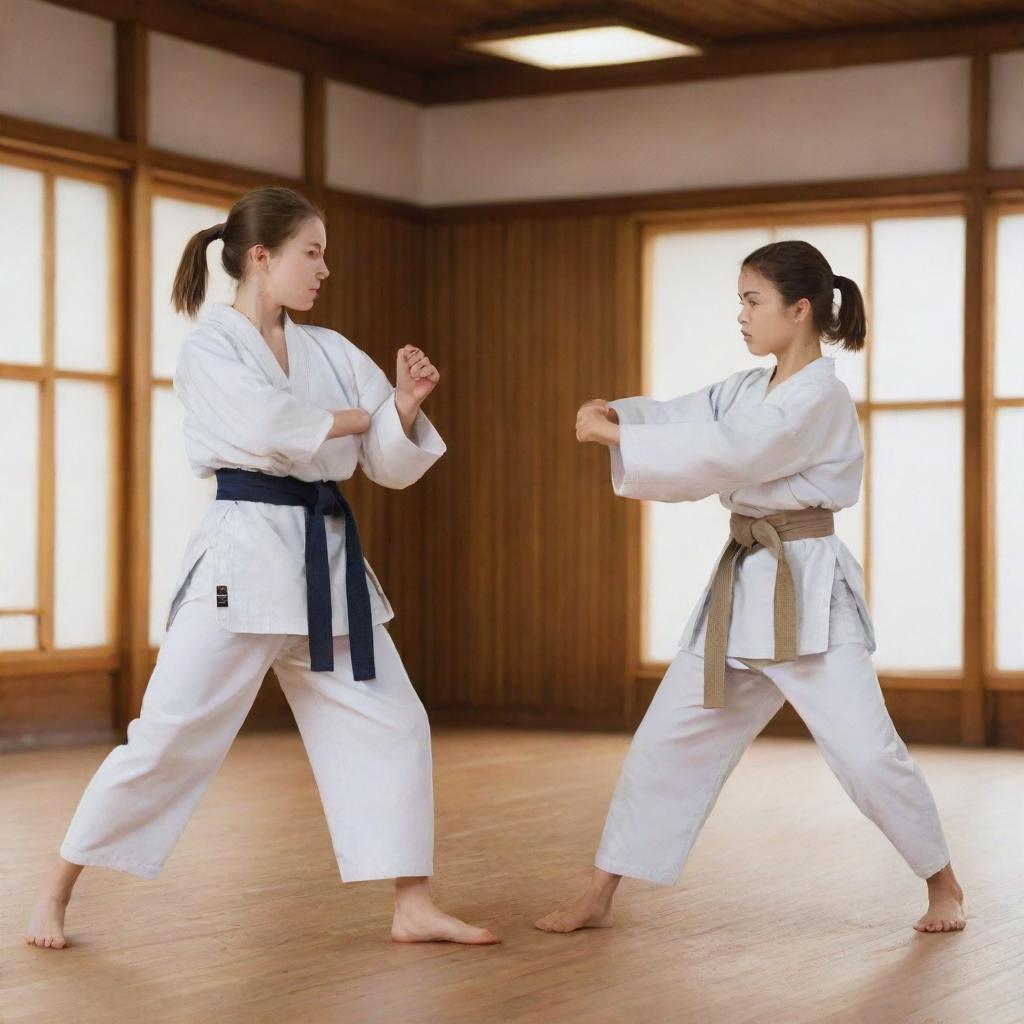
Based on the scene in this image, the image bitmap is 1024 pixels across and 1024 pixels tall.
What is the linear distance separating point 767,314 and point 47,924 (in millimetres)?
1667

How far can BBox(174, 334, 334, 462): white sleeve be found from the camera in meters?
2.83

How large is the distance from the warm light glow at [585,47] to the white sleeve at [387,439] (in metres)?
3.14

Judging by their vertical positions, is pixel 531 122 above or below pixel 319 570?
above

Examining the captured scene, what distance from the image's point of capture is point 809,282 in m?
3.13

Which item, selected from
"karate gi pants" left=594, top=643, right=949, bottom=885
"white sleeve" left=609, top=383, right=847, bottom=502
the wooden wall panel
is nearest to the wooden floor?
"karate gi pants" left=594, top=643, right=949, bottom=885

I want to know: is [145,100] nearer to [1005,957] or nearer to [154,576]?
[154,576]

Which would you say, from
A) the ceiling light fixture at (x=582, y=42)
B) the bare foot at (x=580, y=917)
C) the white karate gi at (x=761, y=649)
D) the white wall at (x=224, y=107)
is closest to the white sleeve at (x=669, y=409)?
the white karate gi at (x=761, y=649)

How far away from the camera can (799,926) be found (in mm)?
3152

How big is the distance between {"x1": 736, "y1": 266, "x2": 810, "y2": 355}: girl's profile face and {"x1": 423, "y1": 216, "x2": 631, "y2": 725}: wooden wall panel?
3478 mm

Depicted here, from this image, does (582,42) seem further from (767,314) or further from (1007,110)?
(767,314)

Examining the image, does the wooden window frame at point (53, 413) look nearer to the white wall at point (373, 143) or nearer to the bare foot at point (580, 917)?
the white wall at point (373, 143)

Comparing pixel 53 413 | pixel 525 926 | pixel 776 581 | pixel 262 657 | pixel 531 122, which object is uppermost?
pixel 531 122

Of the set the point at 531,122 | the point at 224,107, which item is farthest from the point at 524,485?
the point at 224,107

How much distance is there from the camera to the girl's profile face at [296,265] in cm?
298
